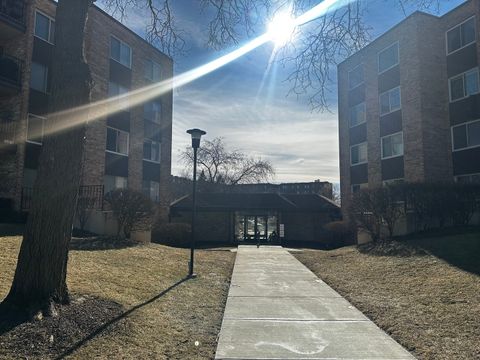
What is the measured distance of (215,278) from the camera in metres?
10.7

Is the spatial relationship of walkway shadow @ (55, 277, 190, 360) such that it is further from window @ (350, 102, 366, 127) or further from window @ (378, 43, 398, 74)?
window @ (350, 102, 366, 127)

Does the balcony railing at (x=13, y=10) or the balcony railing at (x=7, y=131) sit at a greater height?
the balcony railing at (x=13, y=10)

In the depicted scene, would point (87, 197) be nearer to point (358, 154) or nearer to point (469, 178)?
point (469, 178)

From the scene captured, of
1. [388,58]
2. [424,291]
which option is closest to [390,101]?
[388,58]

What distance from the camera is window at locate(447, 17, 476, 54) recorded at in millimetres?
21859

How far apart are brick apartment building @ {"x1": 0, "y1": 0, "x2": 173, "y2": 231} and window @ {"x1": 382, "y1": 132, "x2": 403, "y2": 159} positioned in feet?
Result: 51.1

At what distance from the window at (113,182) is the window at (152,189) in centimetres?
229

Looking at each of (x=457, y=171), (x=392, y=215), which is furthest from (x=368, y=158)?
(x=392, y=215)

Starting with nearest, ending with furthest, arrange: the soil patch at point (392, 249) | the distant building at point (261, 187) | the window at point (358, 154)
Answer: the soil patch at point (392, 249) < the window at point (358, 154) < the distant building at point (261, 187)

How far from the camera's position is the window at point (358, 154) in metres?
29.4

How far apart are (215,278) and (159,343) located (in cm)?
565

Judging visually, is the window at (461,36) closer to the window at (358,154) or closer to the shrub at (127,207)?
the window at (358,154)

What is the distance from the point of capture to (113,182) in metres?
25.0

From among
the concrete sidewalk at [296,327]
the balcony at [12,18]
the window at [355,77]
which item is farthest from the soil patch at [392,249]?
the window at [355,77]
